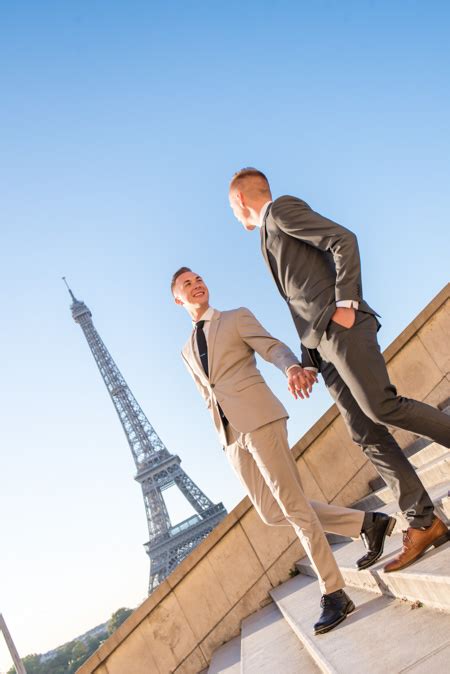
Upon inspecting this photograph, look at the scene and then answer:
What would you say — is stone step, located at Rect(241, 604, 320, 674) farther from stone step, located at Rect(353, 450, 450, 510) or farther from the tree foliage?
the tree foliage

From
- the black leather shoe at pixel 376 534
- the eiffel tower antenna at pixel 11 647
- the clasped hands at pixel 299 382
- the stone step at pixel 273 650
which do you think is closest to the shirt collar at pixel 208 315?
the clasped hands at pixel 299 382

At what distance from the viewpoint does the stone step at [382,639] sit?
81.1 inches

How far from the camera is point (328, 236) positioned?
9.75 feet

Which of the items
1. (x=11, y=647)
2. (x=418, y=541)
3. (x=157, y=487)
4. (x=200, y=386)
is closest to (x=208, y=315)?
(x=200, y=386)

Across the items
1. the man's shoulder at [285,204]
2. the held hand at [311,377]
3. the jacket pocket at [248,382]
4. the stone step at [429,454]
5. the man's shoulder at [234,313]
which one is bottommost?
the stone step at [429,454]

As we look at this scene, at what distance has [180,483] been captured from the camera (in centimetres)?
4609

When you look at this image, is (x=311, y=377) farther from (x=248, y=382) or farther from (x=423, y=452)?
(x=423, y=452)

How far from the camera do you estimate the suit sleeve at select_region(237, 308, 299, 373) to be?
10.8 ft

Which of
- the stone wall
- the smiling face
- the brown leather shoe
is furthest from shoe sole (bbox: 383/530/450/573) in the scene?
the stone wall

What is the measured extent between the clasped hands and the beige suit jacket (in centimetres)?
14

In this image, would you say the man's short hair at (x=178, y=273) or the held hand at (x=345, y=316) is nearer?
the held hand at (x=345, y=316)

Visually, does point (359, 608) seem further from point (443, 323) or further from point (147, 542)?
point (147, 542)

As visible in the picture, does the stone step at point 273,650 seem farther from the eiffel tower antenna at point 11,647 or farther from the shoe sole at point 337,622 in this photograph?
the eiffel tower antenna at point 11,647

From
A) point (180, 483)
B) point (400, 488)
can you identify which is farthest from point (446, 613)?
point (180, 483)
